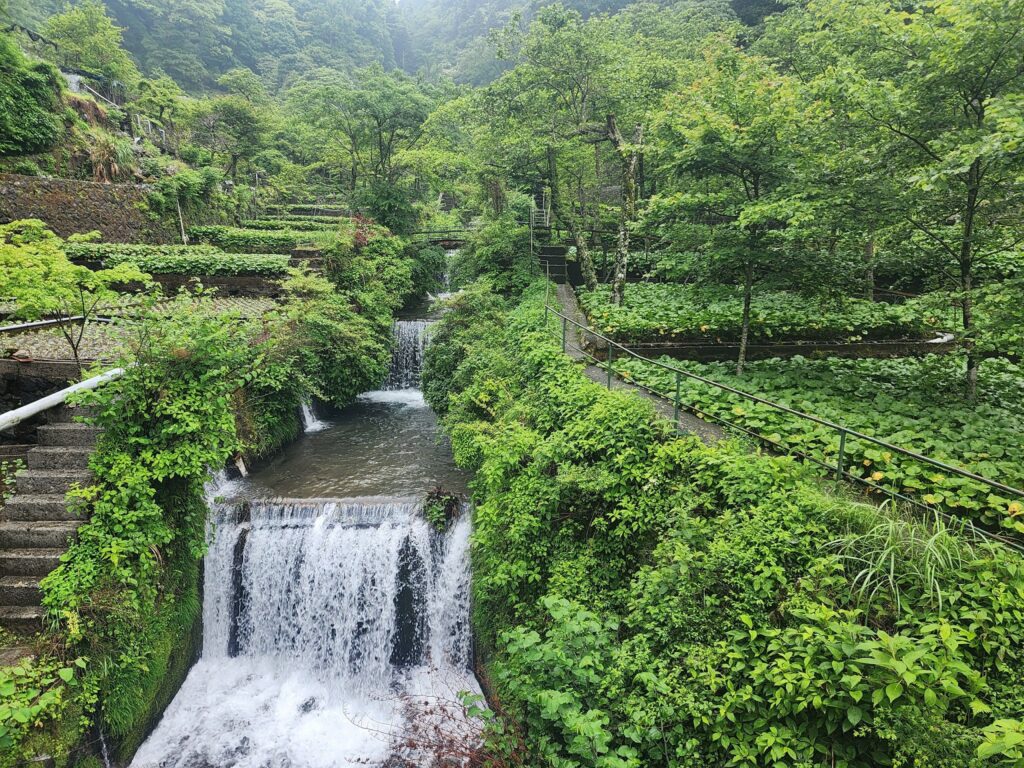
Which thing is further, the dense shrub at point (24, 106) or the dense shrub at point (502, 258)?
the dense shrub at point (502, 258)

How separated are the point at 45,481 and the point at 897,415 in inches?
509

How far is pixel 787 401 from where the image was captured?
27.7 ft

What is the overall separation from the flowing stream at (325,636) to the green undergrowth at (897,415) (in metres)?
5.43

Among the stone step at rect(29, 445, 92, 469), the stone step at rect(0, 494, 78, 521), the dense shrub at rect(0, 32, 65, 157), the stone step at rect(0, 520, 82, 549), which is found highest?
the dense shrub at rect(0, 32, 65, 157)

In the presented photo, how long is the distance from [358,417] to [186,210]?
51.1ft

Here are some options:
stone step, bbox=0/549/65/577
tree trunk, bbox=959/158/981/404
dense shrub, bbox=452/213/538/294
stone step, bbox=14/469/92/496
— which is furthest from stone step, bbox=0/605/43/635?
dense shrub, bbox=452/213/538/294

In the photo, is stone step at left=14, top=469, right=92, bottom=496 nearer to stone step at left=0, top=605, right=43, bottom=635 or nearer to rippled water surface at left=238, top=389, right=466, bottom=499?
stone step at left=0, top=605, right=43, bottom=635

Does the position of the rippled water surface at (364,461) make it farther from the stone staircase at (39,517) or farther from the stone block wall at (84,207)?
the stone block wall at (84,207)

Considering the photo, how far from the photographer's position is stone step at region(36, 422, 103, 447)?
790 cm

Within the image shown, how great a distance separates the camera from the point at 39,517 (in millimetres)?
7188

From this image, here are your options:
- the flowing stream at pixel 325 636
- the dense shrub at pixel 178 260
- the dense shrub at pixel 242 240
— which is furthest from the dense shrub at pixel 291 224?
the flowing stream at pixel 325 636

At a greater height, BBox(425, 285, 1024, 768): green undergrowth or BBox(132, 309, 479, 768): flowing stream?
BBox(425, 285, 1024, 768): green undergrowth

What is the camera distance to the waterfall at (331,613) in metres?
8.30

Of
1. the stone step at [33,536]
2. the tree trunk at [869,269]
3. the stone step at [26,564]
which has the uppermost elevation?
the tree trunk at [869,269]
